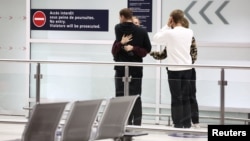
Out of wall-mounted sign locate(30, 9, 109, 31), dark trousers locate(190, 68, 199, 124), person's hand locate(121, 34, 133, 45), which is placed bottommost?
dark trousers locate(190, 68, 199, 124)

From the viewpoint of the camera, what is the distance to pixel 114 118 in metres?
6.47

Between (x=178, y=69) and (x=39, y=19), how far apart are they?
3.57 m

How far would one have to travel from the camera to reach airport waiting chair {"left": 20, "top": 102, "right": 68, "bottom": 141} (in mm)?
5730

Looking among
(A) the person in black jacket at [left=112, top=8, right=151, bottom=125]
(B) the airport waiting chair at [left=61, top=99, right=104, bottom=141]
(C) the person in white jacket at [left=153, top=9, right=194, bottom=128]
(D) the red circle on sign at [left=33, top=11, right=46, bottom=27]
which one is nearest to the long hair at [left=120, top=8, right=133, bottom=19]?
(A) the person in black jacket at [left=112, top=8, right=151, bottom=125]

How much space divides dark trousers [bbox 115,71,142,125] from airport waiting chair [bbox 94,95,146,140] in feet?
5.58

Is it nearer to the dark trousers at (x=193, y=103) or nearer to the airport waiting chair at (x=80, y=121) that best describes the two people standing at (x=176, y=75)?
the dark trousers at (x=193, y=103)

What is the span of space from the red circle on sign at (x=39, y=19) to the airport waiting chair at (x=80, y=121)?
495 centimetres

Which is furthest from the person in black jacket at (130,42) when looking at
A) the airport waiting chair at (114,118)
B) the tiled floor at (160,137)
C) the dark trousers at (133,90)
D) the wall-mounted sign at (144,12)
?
the airport waiting chair at (114,118)

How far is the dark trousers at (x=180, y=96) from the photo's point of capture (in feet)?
26.8

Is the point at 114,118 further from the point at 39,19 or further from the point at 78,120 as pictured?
the point at 39,19

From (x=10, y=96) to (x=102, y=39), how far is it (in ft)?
7.63

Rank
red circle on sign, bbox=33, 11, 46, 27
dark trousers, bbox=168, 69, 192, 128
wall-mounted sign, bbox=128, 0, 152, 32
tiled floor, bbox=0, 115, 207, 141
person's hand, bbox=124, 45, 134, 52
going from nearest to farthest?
dark trousers, bbox=168, 69, 192, 128, tiled floor, bbox=0, 115, 207, 141, person's hand, bbox=124, 45, 134, 52, wall-mounted sign, bbox=128, 0, 152, 32, red circle on sign, bbox=33, 11, 46, 27

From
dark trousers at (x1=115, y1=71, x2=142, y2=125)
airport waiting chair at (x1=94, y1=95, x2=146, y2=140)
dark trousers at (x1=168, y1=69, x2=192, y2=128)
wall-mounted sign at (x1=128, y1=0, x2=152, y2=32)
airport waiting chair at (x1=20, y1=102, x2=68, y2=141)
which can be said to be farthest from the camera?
wall-mounted sign at (x1=128, y1=0, x2=152, y2=32)

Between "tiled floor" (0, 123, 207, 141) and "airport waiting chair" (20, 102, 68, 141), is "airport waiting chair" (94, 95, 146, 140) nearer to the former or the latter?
"airport waiting chair" (20, 102, 68, 141)
